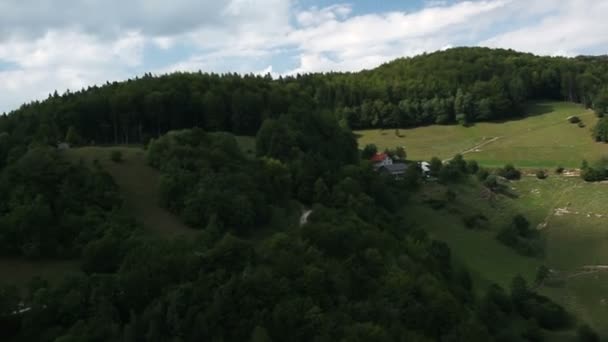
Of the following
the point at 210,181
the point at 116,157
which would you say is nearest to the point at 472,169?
the point at 210,181

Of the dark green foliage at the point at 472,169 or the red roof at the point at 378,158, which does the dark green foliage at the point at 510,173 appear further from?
the red roof at the point at 378,158

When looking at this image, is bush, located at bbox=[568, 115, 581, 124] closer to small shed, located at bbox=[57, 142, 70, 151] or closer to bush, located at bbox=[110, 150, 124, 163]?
bush, located at bbox=[110, 150, 124, 163]

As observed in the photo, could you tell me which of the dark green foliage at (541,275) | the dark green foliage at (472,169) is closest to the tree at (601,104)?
the dark green foliage at (472,169)

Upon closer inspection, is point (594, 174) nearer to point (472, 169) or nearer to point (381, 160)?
point (472, 169)

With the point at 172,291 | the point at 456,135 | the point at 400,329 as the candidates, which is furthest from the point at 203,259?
the point at 456,135

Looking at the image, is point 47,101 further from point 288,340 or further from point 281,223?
point 288,340
